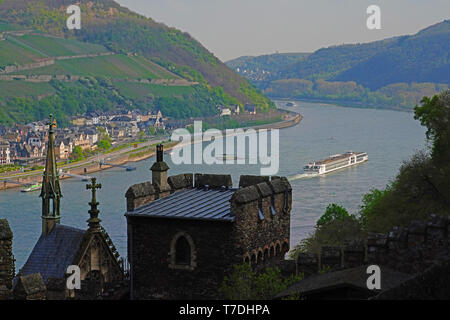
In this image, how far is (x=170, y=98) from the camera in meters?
176

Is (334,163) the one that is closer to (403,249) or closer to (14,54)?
(403,249)

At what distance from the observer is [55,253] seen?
1780cm

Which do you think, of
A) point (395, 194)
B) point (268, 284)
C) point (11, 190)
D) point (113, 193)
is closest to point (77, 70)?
point (11, 190)

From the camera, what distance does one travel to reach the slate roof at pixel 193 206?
1231 cm

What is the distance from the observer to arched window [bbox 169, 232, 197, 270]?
40.4 ft

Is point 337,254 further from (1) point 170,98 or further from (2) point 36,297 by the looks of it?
(1) point 170,98

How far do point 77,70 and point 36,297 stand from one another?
172511mm

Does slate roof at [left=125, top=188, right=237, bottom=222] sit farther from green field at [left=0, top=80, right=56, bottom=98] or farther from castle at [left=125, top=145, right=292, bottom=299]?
green field at [left=0, top=80, right=56, bottom=98]

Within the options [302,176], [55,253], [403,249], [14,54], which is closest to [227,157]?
[302,176]

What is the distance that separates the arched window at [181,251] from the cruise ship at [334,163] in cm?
6368

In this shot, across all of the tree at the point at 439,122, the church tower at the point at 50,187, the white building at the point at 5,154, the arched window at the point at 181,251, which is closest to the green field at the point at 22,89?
the white building at the point at 5,154

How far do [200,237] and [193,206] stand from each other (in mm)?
904

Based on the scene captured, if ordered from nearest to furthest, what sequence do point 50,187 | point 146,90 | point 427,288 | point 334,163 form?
point 427,288
point 50,187
point 334,163
point 146,90

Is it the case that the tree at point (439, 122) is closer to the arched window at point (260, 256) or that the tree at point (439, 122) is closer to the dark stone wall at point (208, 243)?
the dark stone wall at point (208, 243)
